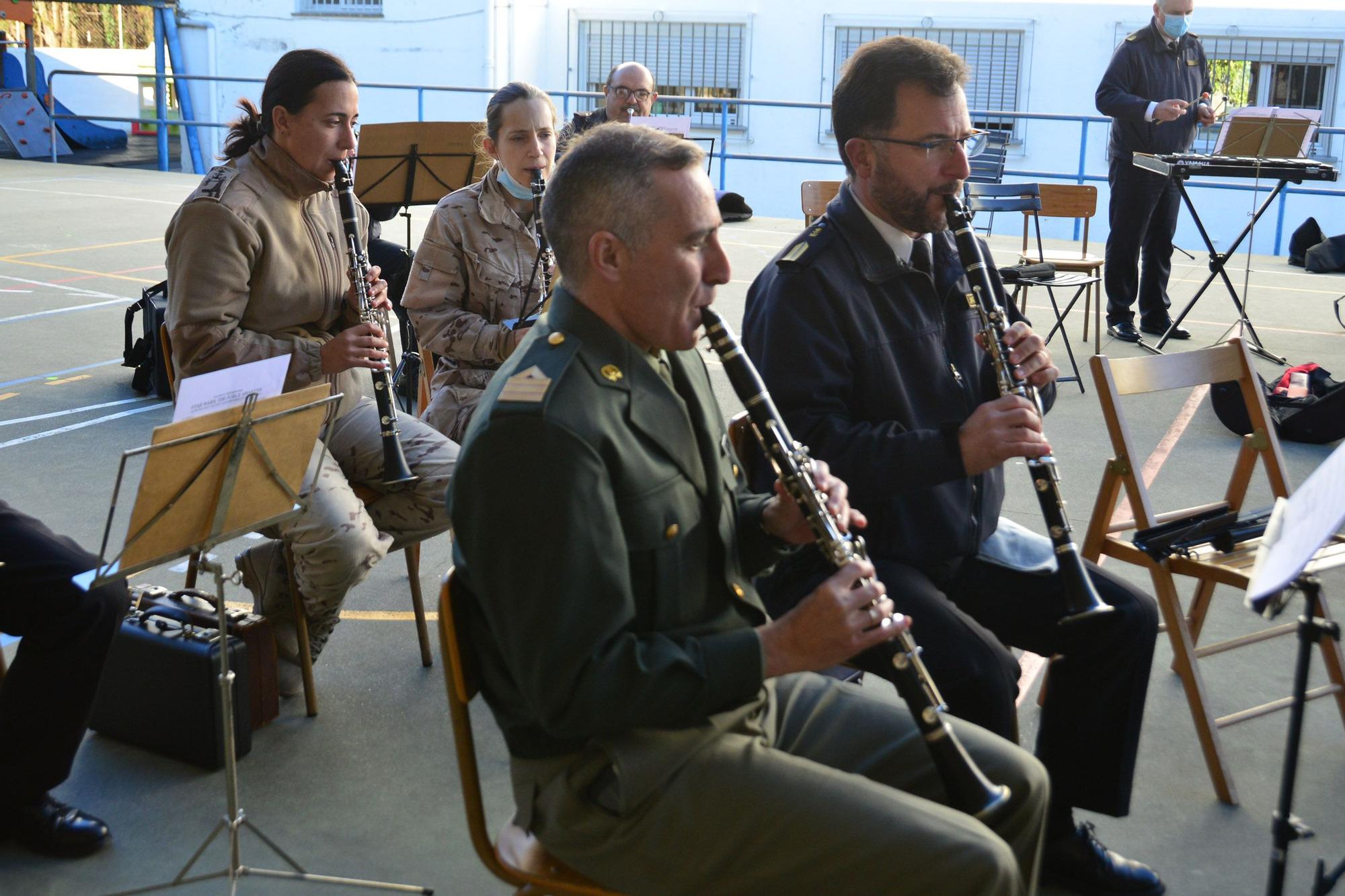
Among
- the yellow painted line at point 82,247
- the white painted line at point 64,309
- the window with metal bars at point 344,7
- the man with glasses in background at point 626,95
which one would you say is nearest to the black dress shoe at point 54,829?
the man with glasses in background at point 626,95

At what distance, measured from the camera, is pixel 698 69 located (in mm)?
20297

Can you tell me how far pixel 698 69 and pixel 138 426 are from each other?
16355 millimetres

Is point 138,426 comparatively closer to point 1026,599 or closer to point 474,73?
point 1026,599

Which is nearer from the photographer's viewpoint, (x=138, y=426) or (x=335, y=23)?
(x=138, y=426)

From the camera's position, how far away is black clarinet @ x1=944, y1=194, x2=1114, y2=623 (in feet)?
7.67

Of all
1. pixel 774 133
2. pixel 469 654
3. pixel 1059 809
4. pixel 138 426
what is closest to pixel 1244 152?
pixel 1059 809

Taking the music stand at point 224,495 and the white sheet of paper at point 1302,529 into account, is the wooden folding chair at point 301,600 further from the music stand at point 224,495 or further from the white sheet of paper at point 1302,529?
the white sheet of paper at point 1302,529

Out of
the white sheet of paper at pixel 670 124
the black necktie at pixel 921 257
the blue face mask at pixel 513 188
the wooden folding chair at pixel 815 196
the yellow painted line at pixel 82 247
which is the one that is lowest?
the yellow painted line at pixel 82 247

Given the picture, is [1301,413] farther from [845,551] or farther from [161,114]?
[161,114]

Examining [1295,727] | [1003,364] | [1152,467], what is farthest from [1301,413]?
[1295,727]

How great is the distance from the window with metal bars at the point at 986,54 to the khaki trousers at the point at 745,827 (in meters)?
18.2

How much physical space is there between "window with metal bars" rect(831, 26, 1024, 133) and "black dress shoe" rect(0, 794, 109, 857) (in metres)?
17.7

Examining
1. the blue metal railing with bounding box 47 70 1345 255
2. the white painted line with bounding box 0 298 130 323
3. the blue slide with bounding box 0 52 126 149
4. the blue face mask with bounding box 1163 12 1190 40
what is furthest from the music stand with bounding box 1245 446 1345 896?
the blue slide with bounding box 0 52 126 149

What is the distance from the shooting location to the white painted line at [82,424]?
4.99 metres
